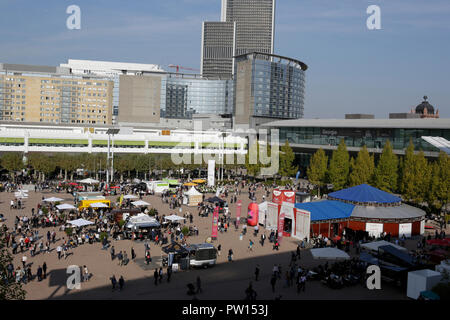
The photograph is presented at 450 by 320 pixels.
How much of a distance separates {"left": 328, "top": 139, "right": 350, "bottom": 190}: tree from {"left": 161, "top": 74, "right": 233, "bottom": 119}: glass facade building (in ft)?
365

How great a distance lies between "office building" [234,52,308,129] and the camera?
12481cm

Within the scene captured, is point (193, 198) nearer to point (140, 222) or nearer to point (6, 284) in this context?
point (140, 222)

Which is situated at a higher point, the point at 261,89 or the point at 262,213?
the point at 261,89

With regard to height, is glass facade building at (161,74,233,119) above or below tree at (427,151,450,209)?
above

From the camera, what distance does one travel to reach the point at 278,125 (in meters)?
82.4

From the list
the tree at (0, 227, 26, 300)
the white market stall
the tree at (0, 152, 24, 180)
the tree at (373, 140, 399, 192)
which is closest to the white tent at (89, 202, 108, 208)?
the white market stall

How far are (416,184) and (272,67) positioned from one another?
90.9 meters

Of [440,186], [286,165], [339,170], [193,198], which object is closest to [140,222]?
[193,198]

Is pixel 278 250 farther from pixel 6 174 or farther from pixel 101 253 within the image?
pixel 6 174

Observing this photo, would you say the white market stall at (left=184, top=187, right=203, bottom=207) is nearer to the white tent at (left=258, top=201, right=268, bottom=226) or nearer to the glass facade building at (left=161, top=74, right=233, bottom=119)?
the white tent at (left=258, top=201, right=268, bottom=226)

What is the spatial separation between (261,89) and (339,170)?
2992 inches

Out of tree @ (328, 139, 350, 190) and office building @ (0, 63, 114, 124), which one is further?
office building @ (0, 63, 114, 124)

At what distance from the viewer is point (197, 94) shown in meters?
166
